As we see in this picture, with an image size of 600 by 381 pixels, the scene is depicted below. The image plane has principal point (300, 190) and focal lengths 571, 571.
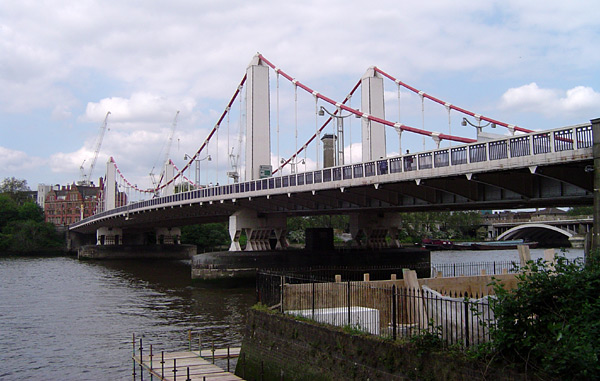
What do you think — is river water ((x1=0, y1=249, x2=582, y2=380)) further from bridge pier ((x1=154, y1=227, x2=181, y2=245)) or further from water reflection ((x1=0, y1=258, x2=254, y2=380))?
bridge pier ((x1=154, y1=227, x2=181, y2=245))

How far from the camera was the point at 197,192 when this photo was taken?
55781 mm

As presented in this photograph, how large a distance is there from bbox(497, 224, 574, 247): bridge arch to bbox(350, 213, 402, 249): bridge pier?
7684 centimetres

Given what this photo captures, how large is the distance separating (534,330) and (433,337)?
2.37 metres

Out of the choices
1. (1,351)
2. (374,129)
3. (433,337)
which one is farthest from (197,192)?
(433,337)

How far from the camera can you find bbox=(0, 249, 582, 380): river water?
22.0m

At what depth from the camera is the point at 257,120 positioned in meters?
52.2

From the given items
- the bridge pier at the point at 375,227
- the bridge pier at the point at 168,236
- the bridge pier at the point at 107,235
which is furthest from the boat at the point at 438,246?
the bridge pier at the point at 107,235

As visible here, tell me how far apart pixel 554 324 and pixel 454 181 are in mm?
22772

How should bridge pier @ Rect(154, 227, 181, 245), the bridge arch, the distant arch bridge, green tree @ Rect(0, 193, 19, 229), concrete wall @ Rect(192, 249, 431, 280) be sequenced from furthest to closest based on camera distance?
1. the bridge arch
2. green tree @ Rect(0, 193, 19, 229)
3. the distant arch bridge
4. bridge pier @ Rect(154, 227, 181, 245)
5. concrete wall @ Rect(192, 249, 431, 280)

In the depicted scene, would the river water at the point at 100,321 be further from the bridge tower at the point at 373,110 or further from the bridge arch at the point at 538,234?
the bridge arch at the point at 538,234

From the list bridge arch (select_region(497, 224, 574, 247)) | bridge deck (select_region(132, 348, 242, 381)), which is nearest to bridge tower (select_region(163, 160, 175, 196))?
bridge arch (select_region(497, 224, 574, 247))

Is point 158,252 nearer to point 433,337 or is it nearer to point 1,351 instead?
point 1,351

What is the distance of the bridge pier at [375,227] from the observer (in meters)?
55.6

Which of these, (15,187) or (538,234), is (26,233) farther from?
(538,234)
